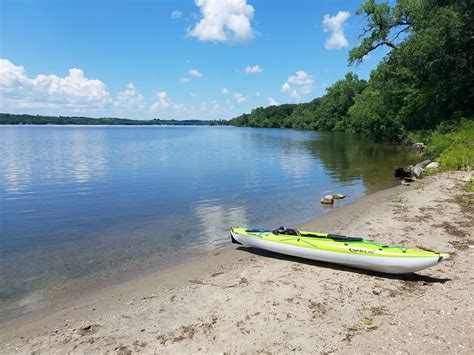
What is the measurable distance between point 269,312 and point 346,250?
2.73 metres

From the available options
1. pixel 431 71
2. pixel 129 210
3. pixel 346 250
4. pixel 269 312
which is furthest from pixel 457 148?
pixel 269 312

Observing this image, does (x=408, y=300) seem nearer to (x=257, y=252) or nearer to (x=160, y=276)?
(x=257, y=252)

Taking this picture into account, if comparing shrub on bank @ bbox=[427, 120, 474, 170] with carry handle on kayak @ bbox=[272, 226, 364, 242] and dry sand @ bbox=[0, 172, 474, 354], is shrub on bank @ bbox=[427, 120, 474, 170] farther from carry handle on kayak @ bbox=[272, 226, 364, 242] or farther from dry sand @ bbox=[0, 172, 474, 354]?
carry handle on kayak @ bbox=[272, 226, 364, 242]

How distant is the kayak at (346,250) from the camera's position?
7.34 m

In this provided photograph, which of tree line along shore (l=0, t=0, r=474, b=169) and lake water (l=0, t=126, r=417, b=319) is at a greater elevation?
tree line along shore (l=0, t=0, r=474, b=169)

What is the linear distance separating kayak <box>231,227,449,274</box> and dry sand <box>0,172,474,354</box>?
275mm

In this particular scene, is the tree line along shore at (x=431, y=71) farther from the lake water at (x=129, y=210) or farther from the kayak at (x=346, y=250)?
the kayak at (x=346, y=250)

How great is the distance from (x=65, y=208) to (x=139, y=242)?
22.1 feet

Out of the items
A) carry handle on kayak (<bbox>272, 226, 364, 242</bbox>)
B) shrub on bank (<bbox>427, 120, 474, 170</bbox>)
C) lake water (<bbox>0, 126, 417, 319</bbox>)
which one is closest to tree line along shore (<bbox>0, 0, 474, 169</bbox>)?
shrub on bank (<bbox>427, 120, 474, 170</bbox>)

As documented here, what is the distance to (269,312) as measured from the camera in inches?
252

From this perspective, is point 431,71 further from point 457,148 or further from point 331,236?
point 331,236

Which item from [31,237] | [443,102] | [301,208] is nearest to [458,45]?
[443,102]

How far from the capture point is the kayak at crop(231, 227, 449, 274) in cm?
734

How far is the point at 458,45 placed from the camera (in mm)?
29578
